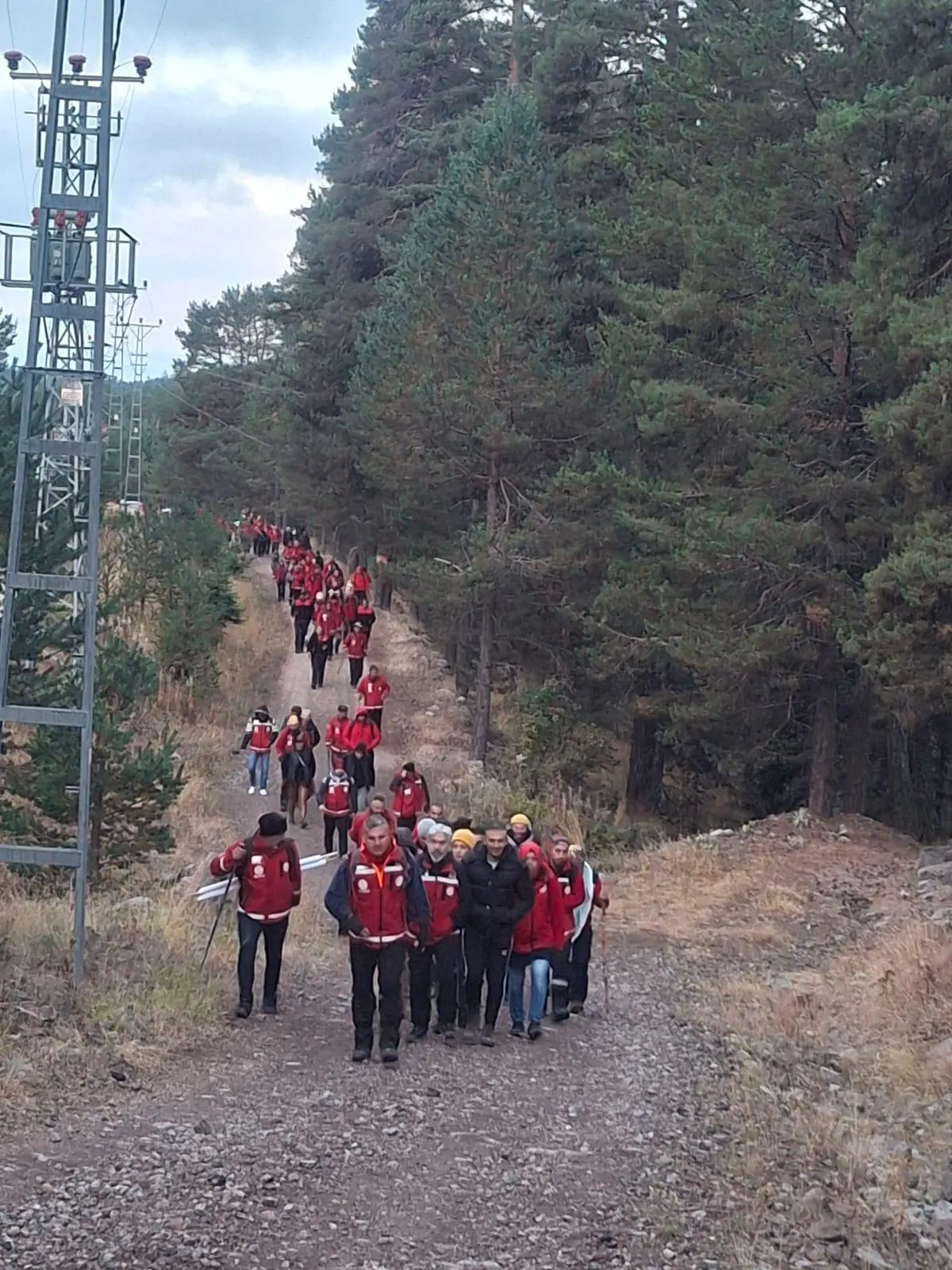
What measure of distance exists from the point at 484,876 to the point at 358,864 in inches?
41.0

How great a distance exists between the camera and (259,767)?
19688 mm

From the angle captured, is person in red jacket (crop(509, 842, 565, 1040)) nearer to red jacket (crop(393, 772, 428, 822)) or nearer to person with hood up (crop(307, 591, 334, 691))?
red jacket (crop(393, 772, 428, 822))

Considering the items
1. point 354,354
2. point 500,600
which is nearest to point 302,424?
point 354,354

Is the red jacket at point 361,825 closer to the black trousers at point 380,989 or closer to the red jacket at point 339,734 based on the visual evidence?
the black trousers at point 380,989

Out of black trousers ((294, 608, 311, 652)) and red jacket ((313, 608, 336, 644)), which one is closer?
red jacket ((313, 608, 336, 644))

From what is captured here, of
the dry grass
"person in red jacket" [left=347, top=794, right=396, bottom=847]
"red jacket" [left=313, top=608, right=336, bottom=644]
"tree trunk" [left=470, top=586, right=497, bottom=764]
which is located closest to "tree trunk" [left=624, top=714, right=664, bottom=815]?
"tree trunk" [left=470, top=586, right=497, bottom=764]

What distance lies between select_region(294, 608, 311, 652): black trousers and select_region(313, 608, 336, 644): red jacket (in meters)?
2.42

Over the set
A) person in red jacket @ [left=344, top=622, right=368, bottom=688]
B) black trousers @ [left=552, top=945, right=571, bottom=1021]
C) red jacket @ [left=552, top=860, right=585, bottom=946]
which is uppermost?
person in red jacket @ [left=344, top=622, right=368, bottom=688]

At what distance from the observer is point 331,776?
15320 millimetres

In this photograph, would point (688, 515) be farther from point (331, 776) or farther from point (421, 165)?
point (421, 165)

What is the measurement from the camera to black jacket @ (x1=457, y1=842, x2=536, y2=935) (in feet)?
30.8

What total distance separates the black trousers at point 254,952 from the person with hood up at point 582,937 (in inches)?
91.4

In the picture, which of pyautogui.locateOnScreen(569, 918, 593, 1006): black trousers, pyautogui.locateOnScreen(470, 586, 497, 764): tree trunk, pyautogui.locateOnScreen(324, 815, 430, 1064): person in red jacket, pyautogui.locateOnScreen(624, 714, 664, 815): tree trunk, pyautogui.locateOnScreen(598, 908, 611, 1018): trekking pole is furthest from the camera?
pyautogui.locateOnScreen(624, 714, 664, 815): tree trunk

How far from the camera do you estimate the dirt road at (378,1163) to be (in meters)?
6.09
